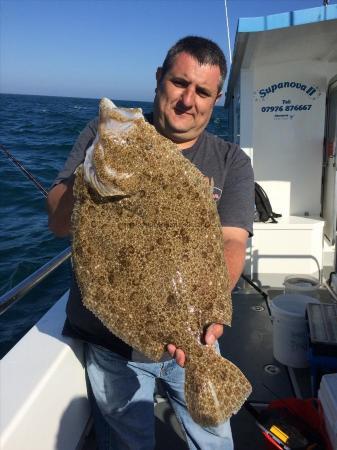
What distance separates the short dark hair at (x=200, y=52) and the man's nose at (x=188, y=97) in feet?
0.48

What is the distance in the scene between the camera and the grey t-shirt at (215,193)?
2264 mm

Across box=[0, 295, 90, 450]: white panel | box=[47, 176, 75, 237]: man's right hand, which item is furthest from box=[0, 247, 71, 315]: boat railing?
box=[47, 176, 75, 237]: man's right hand

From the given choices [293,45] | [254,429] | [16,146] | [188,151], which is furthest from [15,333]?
[16,146]

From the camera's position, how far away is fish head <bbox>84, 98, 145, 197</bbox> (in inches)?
68.7

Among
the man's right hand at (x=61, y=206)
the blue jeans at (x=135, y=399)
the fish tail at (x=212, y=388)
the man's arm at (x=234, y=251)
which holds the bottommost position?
the blue jeans at (x=135, y=399)

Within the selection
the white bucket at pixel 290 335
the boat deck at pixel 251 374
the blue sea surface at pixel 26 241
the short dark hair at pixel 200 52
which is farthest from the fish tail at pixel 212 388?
the blue sea surface at pixel 26 241

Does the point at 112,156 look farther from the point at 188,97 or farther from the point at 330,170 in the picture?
the point at 330,170

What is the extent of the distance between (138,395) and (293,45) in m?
5.02

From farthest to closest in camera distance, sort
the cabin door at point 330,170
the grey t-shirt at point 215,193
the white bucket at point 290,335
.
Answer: the cabin door at point 330,170 < the white bucket at point 290,335 < the grey t-shirt at point 215,193

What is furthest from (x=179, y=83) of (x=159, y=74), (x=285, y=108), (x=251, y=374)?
(x=285, y=108)

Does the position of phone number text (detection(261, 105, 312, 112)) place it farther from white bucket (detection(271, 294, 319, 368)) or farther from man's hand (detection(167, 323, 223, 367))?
man's hand (detection(167, 323, 223, 367))

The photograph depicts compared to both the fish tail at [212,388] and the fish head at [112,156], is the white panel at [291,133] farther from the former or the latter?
the fish head at [112,156]

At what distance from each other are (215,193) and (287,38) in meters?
3.94

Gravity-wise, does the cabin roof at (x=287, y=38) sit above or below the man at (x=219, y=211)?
above
